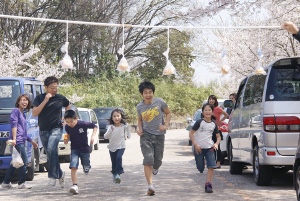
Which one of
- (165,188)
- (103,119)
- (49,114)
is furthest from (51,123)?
(103,119)

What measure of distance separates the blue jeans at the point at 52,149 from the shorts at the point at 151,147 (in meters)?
1.59

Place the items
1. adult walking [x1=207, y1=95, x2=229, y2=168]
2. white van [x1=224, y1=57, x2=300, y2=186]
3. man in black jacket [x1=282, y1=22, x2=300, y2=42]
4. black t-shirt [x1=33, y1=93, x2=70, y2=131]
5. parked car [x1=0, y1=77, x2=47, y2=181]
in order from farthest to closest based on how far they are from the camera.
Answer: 1. adult walking [x1=207, y1=95, x2=229, y2=168]
2. parked car [x1=0, y1=77, x2=47, y2=181]
3. black t-shirt [x1=33, y1=93, x2=70, y2=131]
4. white van [x1=224, y1=57, x2=300, y2=186]
5. man in black jacket [x1=282, y1=22, x2=300, y2=42]

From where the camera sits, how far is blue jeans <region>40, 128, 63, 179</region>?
1266 cm

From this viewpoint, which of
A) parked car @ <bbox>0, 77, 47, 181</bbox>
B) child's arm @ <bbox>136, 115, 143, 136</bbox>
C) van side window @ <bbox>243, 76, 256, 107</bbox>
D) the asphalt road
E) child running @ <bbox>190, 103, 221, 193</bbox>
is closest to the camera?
the asphalt road

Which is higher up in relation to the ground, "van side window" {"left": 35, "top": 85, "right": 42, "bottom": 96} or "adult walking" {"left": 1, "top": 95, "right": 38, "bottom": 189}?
"van side window" {"left": 35, "top": 85, "right": 42, "bottom": 96}

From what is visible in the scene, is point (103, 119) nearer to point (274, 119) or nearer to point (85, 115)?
point (85, 115)

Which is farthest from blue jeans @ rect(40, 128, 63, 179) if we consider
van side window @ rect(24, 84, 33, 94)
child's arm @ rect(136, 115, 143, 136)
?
van side window @ rect(24, 84, 33, 94)

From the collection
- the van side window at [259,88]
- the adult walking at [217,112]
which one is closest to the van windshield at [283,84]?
the van side window at [259,88]

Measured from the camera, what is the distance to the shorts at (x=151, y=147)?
1185 cm

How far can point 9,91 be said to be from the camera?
15.0 meters

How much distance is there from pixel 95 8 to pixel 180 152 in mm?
26001

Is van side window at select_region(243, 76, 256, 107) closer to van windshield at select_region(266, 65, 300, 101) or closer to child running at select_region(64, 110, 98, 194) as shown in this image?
van windshield at select_region(266, 65, 300, 101)

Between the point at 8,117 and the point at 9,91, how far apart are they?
114 cm

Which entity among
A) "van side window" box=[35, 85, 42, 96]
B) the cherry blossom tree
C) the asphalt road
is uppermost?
the cherry blossom tree
